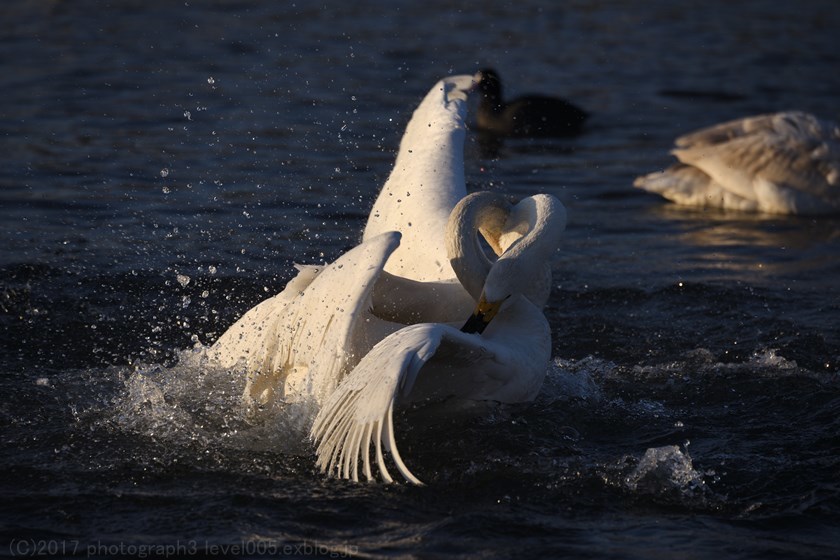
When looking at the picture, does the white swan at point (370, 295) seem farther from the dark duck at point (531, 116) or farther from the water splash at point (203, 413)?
the dark duck at point (531, 116)

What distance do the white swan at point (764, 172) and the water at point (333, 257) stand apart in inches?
9.3

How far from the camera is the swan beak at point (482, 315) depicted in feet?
18.1

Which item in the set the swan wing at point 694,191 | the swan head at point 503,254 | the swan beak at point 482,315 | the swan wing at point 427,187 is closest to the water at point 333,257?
the swan wing at point 694,191

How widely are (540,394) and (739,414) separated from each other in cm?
98

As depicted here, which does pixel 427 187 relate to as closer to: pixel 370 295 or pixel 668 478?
pixel 370 295

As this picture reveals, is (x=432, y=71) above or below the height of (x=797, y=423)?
above

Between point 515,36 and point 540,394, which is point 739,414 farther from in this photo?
point 515,36

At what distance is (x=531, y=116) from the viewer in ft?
39.9

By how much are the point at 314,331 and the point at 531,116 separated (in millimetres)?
7350

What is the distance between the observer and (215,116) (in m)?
11.5

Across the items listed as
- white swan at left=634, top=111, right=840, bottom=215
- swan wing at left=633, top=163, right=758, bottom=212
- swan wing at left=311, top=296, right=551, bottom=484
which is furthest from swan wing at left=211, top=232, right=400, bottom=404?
white swan at left=634, top=111, right=840, bottom=215

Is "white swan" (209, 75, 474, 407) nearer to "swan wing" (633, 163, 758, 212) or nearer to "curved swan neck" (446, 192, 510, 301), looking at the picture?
"curved swan neck" (446, 192, 510, 301)

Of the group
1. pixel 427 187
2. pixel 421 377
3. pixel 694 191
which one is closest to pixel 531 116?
pixel 694 191

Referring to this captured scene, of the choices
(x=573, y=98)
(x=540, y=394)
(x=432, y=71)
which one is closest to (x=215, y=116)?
(x=432, y=71)
